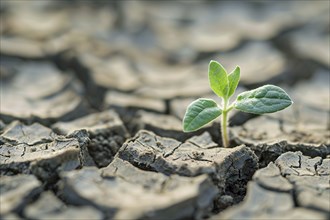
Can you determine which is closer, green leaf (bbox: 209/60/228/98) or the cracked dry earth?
the cracked dry earth

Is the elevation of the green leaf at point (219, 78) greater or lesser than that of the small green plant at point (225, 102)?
greater

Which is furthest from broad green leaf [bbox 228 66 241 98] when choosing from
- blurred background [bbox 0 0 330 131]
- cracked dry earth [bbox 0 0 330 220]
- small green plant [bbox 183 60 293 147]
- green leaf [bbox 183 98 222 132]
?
blurred background [bbox 0 0 330 131]

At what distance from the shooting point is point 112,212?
1395 millimetres

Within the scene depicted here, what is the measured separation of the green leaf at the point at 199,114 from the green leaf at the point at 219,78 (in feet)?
0.22

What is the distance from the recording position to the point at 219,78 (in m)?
1.79

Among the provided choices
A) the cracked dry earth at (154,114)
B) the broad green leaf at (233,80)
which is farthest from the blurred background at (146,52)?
the broad green leaf at (233,80)

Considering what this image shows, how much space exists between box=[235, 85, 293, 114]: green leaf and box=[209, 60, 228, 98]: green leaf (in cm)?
8

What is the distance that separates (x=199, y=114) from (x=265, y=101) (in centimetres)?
25

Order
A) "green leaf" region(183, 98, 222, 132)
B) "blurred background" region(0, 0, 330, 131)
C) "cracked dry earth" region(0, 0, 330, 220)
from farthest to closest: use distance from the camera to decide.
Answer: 1. "blurred background" region(0, 0, 330, 131)
2. "green leaf" region(183, 98, 222, 132)
3. "cracked dry earth" region(0, 0, 330, 220)

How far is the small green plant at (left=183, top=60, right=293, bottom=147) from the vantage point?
67.1 inches

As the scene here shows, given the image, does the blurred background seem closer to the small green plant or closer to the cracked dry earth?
the cracked dry earth

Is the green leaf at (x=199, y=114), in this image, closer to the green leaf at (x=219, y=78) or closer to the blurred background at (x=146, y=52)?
the green leaf at (x=219, y=78)

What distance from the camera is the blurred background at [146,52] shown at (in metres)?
2.40

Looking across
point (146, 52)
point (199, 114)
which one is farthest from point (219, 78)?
point (146, 52)
